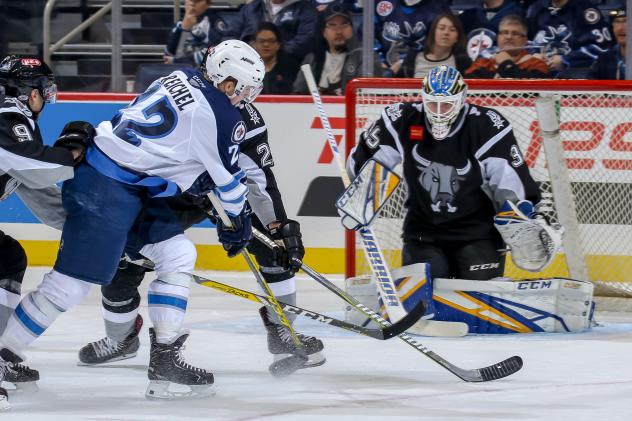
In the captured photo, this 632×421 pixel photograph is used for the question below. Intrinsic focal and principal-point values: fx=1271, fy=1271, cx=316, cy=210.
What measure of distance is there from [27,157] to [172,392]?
77 centimetres

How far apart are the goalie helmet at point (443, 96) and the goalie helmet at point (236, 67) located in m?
1.15

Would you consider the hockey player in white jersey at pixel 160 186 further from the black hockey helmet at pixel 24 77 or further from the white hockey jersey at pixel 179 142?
the black hockey helmet at pixel 24 77

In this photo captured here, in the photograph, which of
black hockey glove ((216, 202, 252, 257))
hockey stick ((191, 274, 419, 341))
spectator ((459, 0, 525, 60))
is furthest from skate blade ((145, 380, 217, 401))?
spectator ((459, 0, 525, 60))

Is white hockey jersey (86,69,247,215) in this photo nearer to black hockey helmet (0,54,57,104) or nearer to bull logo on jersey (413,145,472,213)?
black hockey helmet (0,54,57,104)

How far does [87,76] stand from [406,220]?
2.13 metres

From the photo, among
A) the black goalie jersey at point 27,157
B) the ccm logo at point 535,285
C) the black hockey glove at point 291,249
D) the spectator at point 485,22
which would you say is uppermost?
the spectator at point 485,22

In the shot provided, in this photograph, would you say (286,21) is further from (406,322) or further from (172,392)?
(172,392)

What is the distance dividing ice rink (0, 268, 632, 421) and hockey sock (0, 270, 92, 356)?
19cm

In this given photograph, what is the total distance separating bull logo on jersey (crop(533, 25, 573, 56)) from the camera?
5.57m

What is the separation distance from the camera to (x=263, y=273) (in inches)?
163

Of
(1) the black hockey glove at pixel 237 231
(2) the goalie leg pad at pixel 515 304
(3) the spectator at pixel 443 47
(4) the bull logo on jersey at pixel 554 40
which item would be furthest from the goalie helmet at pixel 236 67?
(4) the bull logo on jersey at pixel 554 40

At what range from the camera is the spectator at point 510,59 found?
556cm

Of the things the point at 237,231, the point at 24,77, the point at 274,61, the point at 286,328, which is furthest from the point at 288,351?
the point at 274,61

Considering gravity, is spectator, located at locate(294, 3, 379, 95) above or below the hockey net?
above
